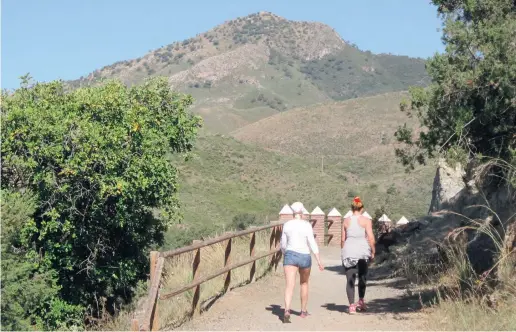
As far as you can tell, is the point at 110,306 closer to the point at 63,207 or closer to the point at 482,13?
the point at 63,207

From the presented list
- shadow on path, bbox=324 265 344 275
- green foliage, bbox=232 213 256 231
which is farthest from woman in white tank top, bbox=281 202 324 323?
green foliage, bbox=232 213 256 231

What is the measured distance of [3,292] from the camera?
37.2 feet

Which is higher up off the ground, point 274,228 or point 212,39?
point 212,39

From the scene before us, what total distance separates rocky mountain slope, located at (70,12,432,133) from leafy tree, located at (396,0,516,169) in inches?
4187

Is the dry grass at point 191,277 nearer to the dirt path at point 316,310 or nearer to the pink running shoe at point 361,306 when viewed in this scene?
the dirt path at point 316,310

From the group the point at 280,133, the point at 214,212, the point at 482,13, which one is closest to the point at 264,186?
the point at 214,212

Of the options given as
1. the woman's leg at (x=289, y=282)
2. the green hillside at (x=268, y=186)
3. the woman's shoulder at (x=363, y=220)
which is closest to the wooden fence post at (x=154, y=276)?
the woman's leg at (x=289, y=282)

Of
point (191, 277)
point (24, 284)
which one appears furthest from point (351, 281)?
point (24, 284)

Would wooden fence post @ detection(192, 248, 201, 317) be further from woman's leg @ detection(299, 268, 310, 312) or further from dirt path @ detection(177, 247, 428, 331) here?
woman's leg @ detection(299, 268, 310, 312)

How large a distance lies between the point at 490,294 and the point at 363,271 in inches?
99.6

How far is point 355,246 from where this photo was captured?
11.7m

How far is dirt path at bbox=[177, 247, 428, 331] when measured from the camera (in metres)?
10.7

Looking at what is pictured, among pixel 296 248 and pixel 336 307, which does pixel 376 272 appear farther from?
pixel 296 248

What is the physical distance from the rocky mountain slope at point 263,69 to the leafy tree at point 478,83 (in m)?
106
